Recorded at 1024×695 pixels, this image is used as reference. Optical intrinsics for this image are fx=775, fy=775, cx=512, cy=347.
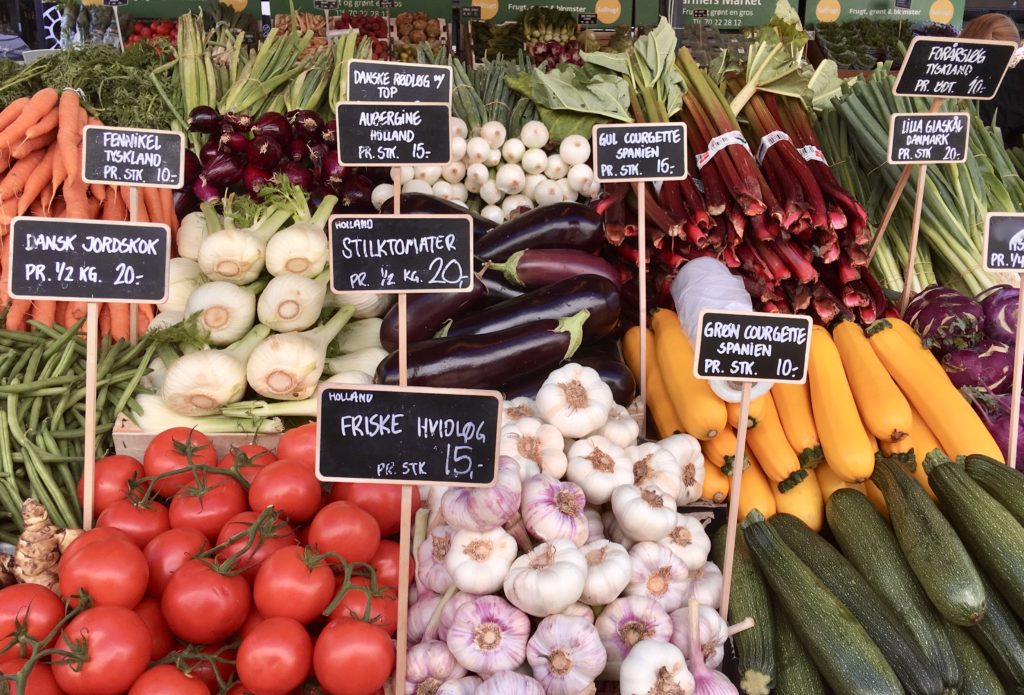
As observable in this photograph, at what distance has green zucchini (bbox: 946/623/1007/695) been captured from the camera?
6.36 ft

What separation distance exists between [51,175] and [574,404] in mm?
2743

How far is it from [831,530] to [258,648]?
5.96 feet

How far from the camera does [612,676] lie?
71.7 inches

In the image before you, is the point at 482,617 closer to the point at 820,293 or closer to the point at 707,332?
the point at 707,332

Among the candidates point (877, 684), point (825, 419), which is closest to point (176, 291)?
point (825, 419)

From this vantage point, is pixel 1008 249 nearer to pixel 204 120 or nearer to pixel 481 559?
pixel 481 559

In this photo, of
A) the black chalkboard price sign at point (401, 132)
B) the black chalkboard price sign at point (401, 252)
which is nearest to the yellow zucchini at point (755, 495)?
the black chalkboard price sign at point (401, 252)

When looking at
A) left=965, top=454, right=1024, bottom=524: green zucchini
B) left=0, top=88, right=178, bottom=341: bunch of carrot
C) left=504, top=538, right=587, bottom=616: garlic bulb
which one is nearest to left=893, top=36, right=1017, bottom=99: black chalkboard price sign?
left=965, top=454, right=1024, bottom=524: green zucchini

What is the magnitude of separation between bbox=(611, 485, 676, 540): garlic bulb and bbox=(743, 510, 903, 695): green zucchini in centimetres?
38

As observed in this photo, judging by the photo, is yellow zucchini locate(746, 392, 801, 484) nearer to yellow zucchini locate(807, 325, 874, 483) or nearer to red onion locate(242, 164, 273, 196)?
yellow zucchini locate(807, 325, 874, 483)

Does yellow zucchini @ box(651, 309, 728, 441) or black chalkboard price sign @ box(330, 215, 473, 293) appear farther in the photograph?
yellow zucchini @ box(651, 309, 728, 441)

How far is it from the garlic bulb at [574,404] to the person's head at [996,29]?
4.79 metres

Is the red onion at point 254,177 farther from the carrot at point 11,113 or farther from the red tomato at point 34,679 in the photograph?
the red tomato at point 34,679

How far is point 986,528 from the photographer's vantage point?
7.08ft
